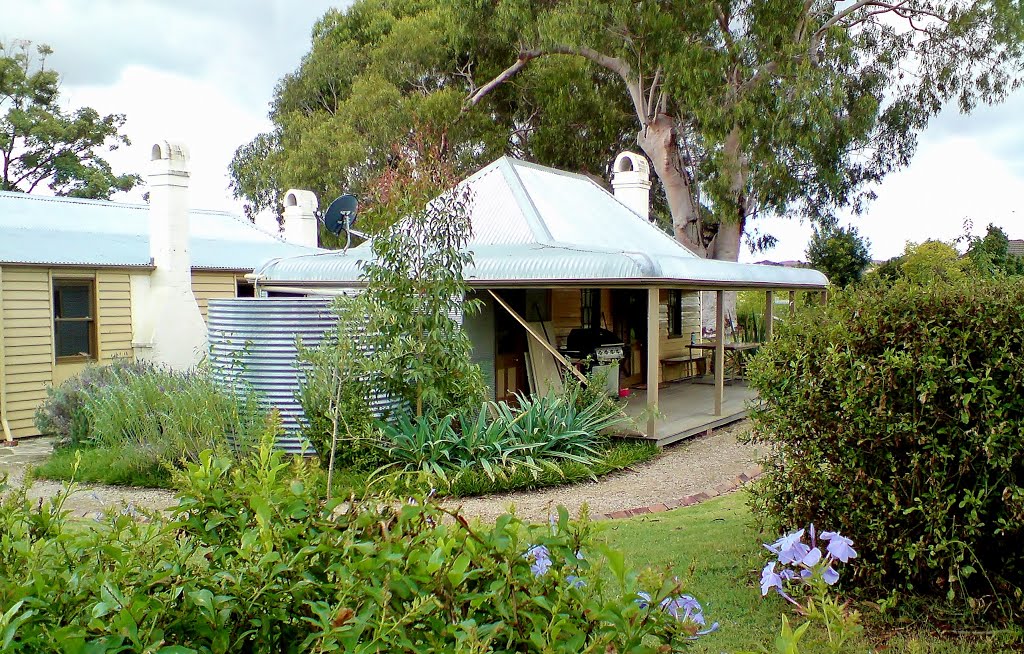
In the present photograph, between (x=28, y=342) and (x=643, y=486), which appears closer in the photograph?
(x=643, y=486)

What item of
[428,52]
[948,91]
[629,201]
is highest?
[428,52]

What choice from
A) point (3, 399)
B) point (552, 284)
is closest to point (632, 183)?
point (552, 284)

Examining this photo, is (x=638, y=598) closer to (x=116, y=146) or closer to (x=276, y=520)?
(x=276, y=520)

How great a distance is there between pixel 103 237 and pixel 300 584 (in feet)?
46.1

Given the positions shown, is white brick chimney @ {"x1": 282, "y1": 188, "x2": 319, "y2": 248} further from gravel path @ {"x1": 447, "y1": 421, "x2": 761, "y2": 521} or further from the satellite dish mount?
gravel path @ {"x1": 447, "y1": 421, "x2": 761, "y2": 521}

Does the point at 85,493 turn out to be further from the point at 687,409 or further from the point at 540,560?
the point at 687,409

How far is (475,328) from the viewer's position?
458 inches

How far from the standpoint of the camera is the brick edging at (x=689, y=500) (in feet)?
24.0

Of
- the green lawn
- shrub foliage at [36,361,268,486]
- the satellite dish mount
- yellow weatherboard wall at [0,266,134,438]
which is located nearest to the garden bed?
shrub foliage at [36,361,268,486]

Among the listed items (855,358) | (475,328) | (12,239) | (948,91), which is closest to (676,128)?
(948,91)

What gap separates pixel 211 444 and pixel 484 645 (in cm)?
742

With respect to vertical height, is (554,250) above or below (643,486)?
above

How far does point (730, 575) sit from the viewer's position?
17.1 feet

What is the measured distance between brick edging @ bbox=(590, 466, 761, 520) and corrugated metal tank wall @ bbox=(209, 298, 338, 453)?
3.74 meters
